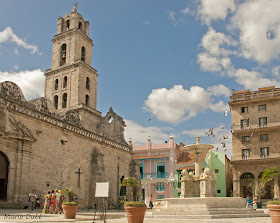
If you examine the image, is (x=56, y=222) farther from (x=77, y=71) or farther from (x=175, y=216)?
(x=77, y=71)

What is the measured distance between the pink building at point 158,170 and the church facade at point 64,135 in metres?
11.3

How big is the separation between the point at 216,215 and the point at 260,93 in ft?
97.0

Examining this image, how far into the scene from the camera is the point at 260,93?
40656 mm

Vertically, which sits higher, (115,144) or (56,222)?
(115,144)

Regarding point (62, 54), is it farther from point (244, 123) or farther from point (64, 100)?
point (244, 123)

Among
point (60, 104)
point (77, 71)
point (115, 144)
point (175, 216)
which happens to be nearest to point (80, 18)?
point (77, 71)

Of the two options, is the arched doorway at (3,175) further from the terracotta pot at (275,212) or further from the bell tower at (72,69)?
the bell tower at (72,69)

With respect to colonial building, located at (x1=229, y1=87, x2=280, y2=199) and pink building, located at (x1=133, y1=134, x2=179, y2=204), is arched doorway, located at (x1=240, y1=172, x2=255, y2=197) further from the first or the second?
pink building, located at (x1=133, y1=134, x2=179, y2=204)

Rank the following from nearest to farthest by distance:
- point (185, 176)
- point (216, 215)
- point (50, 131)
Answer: point (216, 215) → point (185, 176) → point (50, 131)

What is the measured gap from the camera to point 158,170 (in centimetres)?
4453

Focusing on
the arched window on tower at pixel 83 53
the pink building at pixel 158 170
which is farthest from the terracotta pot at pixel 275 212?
the pink building at pixel 158 170

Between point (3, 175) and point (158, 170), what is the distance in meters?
28.0

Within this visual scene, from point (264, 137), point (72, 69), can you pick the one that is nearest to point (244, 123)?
point (264, 137)

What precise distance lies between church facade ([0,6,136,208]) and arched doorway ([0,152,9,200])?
53 millimetres
